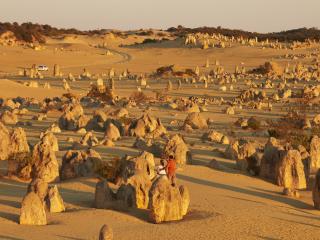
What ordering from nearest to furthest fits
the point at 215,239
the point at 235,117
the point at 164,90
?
the point at 215,239 < the point at 235,117 < the point at 164,90

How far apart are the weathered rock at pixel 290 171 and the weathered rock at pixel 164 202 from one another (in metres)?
4.19

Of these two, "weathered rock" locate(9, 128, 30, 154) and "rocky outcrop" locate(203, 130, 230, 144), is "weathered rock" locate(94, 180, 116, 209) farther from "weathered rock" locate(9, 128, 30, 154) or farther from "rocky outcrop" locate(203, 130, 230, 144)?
"rocky outcrop" locate(203, 130, 230, 144)

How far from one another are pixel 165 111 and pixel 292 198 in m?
13.7

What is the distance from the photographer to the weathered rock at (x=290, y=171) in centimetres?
1469

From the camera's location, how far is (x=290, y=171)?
582 inches

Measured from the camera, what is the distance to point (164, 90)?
34906 mm

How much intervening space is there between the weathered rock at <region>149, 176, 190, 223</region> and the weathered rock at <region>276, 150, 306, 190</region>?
4.19 metres

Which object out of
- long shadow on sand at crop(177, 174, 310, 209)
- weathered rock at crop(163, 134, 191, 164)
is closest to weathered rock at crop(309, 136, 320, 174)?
long shadow on sand at crop(177, 174, 310, 209)

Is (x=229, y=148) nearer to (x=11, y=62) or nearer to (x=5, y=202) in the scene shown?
(x=5, y=202)

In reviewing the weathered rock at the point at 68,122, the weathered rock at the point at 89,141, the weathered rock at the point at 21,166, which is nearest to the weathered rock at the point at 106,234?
the weathered rock at the point at 21,166

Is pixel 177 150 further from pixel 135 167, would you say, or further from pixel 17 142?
pixel 17 142

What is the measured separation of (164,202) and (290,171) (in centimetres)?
469

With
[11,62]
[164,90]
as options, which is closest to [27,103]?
[164,90]

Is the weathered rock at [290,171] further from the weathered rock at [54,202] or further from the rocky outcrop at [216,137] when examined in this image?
the weathered rock at [54,202]
